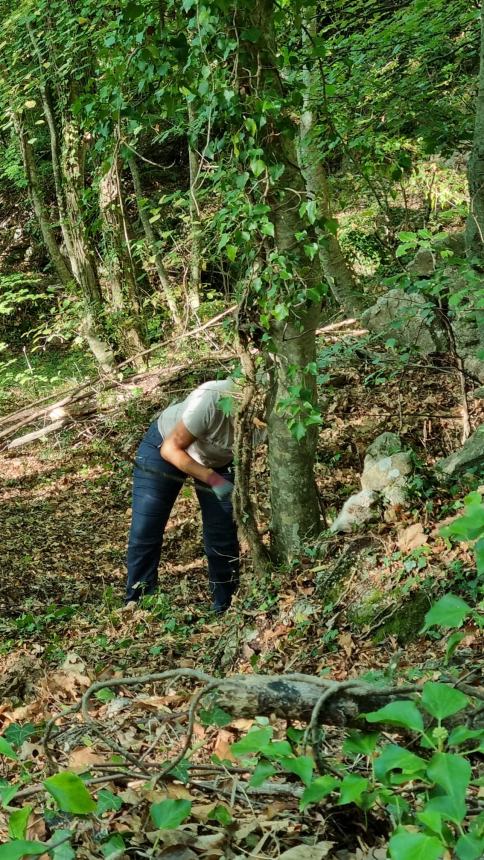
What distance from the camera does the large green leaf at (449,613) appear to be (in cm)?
145

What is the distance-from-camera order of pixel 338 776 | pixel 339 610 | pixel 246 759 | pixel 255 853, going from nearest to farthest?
pixel 255 853 → pixel 338 776 → pixel 246 759 → pixel 339 610

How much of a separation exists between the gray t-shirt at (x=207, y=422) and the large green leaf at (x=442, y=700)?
3283 mm

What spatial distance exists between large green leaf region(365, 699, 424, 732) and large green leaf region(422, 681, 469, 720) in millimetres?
36

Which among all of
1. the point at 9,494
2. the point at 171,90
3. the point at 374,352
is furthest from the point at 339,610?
the point at 9,494

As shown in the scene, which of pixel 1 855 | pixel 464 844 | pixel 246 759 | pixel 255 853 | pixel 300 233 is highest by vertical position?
pixel 300 233

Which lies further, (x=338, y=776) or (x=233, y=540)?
(x=233, y=540)

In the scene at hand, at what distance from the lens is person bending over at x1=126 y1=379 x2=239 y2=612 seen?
495cm

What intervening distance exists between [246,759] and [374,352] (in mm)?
5696

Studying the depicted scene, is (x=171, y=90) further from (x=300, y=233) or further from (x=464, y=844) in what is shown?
(x=464, y=844)

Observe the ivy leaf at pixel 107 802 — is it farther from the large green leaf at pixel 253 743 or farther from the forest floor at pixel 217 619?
the large green leaf at pixel 253 743

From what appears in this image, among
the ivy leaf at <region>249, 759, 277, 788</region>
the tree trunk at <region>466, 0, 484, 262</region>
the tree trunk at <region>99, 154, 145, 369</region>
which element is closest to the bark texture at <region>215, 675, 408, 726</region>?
the ivy leaf at <region>249, 759, 277, 788</region>

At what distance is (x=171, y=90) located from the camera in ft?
14.0

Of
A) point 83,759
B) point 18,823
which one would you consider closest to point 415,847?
point 18,823

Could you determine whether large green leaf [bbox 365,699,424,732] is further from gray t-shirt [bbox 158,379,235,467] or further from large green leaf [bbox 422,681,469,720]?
gray t-shirt [bbox 158,379,235,467]
